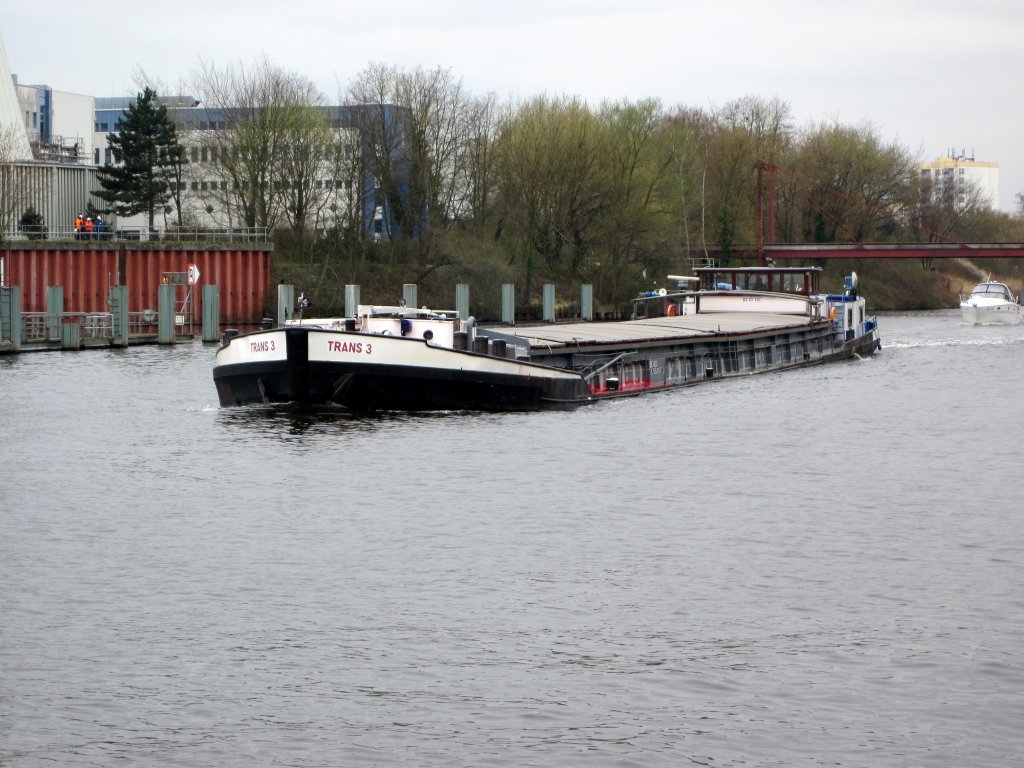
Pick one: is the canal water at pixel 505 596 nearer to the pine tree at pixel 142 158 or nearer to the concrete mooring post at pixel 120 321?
the concrete mooring post at pixel 120 321

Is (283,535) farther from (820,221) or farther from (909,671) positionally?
(820,221)

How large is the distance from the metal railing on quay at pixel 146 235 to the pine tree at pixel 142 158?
2.11 meters

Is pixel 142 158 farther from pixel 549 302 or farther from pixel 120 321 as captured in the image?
pixel 120 321

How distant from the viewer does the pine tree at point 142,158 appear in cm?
7744

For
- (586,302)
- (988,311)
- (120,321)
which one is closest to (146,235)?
(120,321)

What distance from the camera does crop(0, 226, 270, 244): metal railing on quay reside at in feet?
225

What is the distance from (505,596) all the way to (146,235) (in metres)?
62.2

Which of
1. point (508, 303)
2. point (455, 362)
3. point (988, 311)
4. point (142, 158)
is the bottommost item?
point (455, 362)

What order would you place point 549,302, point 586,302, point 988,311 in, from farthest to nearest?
point 586,302, point 988,311, point 549,302

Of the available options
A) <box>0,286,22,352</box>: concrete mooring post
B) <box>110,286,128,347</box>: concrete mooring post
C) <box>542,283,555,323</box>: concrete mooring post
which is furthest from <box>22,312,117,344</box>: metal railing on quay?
<box>542,283,555,323</box>: concrete mooring post

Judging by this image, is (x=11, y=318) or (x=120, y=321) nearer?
(x=11, y=318)

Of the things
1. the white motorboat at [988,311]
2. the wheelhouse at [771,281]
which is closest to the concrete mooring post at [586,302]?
the white motorboat at [988,311]

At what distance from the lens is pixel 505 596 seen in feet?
54.5

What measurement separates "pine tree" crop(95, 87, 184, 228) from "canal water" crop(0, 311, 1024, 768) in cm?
4880
